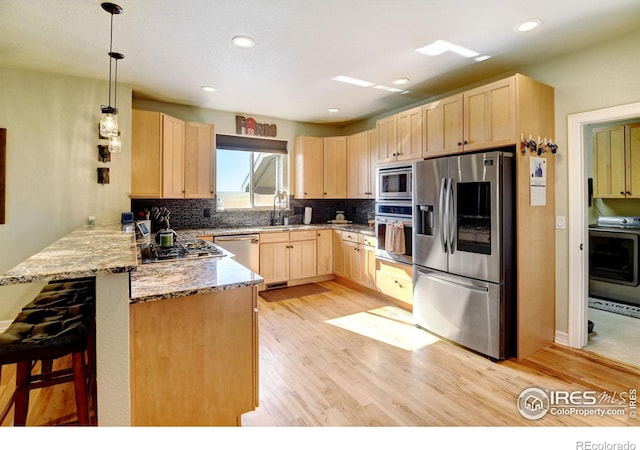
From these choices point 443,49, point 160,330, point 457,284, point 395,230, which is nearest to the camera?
point 160,330

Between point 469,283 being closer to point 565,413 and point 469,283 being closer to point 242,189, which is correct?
point 565,413

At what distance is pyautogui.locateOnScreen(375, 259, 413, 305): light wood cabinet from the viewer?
3.68m

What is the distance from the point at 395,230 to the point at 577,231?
160 cm

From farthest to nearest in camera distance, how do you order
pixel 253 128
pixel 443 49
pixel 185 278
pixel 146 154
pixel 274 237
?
pixel 253 128 < pixel 274 237 < pixel 146 154 < pixel 443 49 < pixel 185 278

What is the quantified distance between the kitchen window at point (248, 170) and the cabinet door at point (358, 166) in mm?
1079

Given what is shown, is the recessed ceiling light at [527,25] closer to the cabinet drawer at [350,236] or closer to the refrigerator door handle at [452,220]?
the refrigerator door handle at [452,220]

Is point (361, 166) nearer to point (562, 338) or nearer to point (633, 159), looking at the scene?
point (562, 338)

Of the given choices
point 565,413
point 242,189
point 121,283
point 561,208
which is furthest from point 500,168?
point 242,189

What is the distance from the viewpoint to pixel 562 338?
289 cm

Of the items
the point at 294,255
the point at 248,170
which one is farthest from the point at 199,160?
the point at 294,255

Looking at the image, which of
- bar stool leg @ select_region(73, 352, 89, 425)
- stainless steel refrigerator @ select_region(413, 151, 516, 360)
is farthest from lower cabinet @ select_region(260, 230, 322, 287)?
bar stool leg @ select_region(73, 352, 89, 425)

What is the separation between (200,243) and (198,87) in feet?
6.14

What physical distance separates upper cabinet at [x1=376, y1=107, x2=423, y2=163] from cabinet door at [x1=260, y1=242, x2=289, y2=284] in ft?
6.00

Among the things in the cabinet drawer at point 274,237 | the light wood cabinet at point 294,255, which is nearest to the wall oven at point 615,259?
the light wood cabinet at point 294,255
